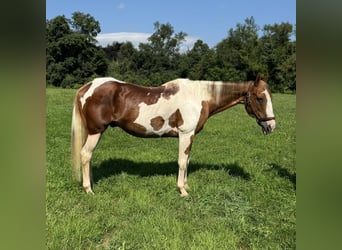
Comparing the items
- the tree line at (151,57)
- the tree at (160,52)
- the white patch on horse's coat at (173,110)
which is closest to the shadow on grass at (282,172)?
the white patch on horse's coat at (173,110)

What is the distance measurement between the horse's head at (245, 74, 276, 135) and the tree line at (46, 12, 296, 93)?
9541 mm

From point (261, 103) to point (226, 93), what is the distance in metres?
0.54

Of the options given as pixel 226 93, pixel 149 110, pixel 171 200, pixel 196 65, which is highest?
pixel 196 65

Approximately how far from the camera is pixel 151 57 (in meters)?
24.5

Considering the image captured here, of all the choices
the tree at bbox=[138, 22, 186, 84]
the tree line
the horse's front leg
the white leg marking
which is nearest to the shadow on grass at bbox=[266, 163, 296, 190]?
the white leg marking

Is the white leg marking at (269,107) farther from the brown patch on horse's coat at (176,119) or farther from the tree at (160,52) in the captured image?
the tree at (160,52)

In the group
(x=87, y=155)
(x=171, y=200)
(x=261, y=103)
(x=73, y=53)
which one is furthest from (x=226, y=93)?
(x=73, y=53)

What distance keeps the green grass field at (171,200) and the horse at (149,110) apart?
384 millimetres

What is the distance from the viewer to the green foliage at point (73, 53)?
17.4 meters

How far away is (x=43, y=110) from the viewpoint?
1.01 meters

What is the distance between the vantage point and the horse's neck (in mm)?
4582

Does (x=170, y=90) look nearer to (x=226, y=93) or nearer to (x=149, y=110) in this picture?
(x=149, y=110)

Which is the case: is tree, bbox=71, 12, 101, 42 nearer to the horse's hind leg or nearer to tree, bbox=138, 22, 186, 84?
tree, bbox=138, 22, 186, 84
